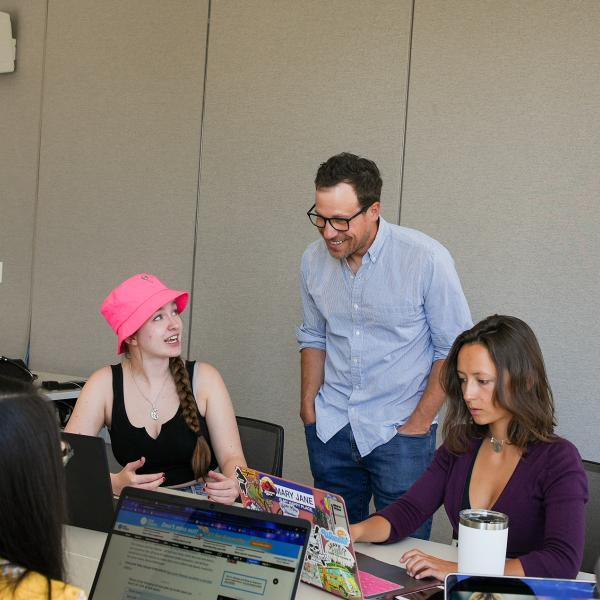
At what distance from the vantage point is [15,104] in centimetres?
529

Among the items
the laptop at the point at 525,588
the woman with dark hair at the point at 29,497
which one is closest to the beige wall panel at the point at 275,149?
the laptop at the point at 525,588

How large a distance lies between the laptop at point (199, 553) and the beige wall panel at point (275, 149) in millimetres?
2584

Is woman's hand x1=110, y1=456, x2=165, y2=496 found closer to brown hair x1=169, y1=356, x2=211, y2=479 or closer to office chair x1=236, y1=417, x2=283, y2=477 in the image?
brown hair x1=169, y1=356, x2=211, y2=479

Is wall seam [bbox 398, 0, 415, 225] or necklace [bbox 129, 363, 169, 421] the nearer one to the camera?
necklace [bbox 129, 363, 169, 421]

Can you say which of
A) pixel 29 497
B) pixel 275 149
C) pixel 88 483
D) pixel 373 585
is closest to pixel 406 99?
pixel 275 149

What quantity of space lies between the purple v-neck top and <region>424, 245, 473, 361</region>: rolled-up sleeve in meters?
0.62

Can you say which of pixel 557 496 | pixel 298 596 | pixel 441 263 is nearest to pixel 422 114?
pixel 441 263

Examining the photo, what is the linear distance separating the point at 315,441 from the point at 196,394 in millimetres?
477

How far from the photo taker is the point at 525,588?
54.0 inches

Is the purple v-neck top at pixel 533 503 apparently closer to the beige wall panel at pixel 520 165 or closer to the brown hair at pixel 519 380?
the brown hair at pixel 519 380

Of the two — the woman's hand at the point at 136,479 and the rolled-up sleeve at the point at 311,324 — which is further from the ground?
the rolled-up sleeve at the point at 311,324

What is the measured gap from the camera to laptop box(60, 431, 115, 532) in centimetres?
219

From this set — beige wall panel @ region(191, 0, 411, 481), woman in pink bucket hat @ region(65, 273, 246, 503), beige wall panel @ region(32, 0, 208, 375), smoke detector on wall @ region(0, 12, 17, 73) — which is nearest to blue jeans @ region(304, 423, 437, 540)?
woman in pink bucket hat @ region(65, 273, 246, 503)

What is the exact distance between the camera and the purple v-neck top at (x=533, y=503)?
2031 mm
